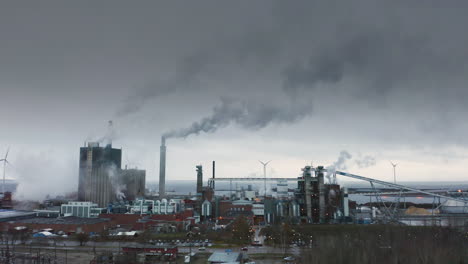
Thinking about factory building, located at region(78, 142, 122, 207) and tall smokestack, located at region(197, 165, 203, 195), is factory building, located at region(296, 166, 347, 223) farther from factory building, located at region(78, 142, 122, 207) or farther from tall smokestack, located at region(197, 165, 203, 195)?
factory building, located at region(78, 142, 122, 207)

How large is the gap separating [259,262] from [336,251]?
619 centimetres

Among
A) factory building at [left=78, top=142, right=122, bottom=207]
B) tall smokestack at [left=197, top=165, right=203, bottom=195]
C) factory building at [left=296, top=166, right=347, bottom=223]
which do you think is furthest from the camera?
factory building at [left=78, top=142, right=122, bottom=207]

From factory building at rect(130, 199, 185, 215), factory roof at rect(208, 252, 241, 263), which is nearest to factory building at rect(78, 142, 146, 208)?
factory building at rect(130, 199, 185, 215)

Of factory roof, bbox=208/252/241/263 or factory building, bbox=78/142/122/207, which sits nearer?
factory roof, bbox=208/252/241/263

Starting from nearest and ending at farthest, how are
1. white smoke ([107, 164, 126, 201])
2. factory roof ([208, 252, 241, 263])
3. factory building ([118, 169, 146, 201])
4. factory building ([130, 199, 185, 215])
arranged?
factory roof ([208, 252, 241, 263])
factory building ([130, 199, 185, 215])
white smoke ([107, 164, 126, 201])
factory building ([118, 169, 146, 201])

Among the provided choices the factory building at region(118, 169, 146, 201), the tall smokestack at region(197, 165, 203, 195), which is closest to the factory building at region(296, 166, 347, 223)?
the tall smokestack at region(197, 165, 203, 195)

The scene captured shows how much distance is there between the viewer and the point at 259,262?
24641mm

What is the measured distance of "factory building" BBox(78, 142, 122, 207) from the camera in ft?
216

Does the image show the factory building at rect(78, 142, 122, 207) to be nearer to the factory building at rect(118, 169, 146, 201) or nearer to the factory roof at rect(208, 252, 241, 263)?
the factory building at rect(118, 169, 146, 201)

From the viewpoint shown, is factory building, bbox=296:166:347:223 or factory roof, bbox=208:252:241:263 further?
factory building, bbox=296:166:347:223

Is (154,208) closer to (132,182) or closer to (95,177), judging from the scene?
(95,177)

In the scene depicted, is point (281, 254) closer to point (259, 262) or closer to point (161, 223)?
point (259, 262)

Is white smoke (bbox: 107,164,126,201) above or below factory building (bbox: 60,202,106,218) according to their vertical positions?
above

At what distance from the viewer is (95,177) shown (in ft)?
217
